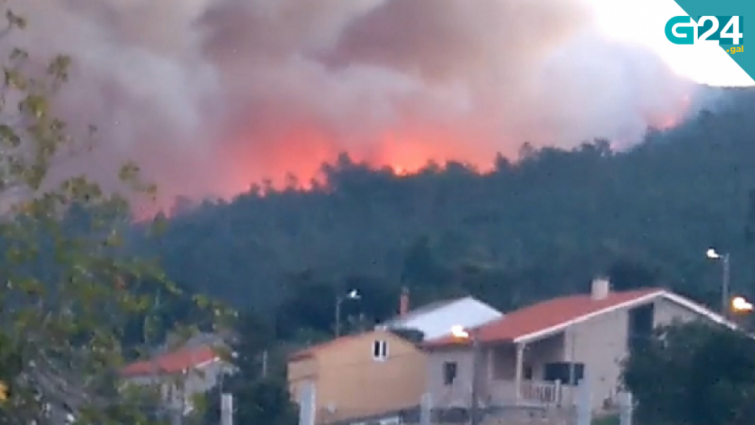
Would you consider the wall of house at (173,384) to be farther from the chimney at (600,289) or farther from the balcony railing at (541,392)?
the chimney at (600,289)

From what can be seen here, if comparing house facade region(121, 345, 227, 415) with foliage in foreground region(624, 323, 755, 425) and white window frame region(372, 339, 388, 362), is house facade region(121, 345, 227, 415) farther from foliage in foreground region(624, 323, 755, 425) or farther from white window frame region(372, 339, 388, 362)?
white window frame region(372, 339, 388, 362)

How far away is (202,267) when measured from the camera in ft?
74.6

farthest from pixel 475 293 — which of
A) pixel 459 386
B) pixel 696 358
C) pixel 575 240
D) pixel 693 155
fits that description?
pixel 696 358

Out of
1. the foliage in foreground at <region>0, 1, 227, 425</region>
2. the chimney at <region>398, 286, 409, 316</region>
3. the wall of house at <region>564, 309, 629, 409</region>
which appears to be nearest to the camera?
the foliage in foreground at <region>0, 1, 227, 425</region>

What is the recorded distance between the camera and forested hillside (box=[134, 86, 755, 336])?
32.0 m

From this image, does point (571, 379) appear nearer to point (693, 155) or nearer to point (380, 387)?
point (380, 387)

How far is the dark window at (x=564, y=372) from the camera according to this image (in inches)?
876

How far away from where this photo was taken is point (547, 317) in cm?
2452

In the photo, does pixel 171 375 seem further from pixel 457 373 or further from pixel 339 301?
pixel 339 301

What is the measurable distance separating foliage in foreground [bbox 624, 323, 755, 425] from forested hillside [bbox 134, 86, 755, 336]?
43.4 feet

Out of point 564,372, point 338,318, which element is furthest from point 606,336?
point 338,318

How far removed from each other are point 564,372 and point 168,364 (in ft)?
57.6

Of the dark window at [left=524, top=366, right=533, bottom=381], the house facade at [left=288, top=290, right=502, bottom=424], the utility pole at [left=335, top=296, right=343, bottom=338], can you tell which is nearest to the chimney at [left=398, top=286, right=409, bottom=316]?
the utility pole at [left=335, top=296, right=343, bottom=338]

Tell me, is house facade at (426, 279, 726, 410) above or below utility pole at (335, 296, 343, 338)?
below
